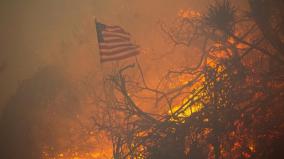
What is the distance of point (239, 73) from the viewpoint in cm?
953

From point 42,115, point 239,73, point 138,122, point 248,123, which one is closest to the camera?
point 248,123

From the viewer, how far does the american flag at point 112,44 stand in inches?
424

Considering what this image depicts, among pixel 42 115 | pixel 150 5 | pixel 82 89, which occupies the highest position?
pixel 150 5

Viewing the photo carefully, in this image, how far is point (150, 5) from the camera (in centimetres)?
3806

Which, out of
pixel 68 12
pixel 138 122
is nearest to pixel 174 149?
pixel 138 122

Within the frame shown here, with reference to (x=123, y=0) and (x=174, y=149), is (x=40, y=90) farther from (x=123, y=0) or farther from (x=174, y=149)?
(x=174, y=149)

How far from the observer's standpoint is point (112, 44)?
35.7ft

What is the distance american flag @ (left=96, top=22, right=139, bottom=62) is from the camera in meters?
10.8

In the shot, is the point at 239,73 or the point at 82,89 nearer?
the point at 239,73

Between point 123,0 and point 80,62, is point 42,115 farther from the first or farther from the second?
point 123,0

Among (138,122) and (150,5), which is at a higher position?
(150,5)

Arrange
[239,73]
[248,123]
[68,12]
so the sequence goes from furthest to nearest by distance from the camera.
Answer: [68,12], [239,73], [248,123]

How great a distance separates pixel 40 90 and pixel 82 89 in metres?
4.82

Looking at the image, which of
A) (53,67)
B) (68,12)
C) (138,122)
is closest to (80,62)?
(53,67)
